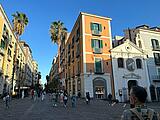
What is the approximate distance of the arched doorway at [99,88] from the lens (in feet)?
95.8

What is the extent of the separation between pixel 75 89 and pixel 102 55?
27.5 feet

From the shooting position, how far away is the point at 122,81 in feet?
101

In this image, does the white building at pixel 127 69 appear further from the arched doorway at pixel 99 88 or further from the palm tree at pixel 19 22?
the palm tree at pixel 19 22

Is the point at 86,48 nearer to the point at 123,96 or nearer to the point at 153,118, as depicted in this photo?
the point at 123,96

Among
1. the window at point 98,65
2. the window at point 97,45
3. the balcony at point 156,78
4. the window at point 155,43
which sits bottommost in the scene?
Result: the balcony at point 156,78

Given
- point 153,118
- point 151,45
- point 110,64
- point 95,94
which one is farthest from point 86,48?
point 153,118

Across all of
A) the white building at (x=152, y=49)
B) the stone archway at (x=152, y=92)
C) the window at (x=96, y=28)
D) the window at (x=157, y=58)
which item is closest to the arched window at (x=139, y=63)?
the white building at (x=152, y=49)

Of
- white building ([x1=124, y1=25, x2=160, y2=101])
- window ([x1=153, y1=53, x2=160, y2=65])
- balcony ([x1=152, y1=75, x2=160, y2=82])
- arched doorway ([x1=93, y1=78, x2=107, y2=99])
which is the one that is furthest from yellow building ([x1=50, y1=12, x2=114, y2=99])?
window ([x1=153, y1=53, x2=160, y2=65])

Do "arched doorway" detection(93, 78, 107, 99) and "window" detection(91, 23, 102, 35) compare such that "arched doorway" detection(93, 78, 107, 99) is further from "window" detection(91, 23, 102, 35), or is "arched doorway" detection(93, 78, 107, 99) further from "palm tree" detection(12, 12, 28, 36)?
"palm tree" detection(12, 12, 28, 36)

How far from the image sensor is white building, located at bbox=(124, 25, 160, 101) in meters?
33.8

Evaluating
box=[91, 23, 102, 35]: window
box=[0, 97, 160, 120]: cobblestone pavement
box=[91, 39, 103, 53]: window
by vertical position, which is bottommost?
box=[0, 97, 160, 120]: cobblestone pavement

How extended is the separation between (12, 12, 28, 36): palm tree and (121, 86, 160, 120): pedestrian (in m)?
37.4

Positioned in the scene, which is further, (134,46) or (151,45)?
(151,45)

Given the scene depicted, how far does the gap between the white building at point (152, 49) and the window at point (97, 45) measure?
9051mm
